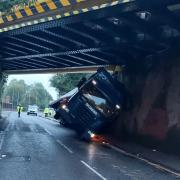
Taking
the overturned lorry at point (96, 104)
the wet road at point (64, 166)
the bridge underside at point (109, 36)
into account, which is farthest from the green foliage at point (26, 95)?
the wet road at point (64, 166)

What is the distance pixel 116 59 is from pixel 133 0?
1446 cm

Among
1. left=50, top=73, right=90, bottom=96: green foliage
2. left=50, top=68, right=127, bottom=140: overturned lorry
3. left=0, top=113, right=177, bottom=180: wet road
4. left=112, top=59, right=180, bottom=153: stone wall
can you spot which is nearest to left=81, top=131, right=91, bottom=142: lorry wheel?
left=50, top=68, right=127, bottom=140: overturned lorry

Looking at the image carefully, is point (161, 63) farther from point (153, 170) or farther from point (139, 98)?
point (153, 170)

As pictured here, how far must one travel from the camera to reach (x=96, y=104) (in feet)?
75.3

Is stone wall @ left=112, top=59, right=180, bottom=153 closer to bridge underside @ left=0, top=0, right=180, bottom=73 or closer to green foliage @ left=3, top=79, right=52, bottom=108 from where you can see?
bridge underside @ left=0, top=0, right=180, bottom=73

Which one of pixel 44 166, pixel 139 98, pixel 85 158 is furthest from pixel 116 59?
pixel 44 166

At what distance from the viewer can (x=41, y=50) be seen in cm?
2738

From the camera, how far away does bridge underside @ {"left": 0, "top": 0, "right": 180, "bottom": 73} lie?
16328 millimetres

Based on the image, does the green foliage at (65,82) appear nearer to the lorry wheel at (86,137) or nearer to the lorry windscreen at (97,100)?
the lorry wheel at (86,137)

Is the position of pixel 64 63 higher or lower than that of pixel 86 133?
higher

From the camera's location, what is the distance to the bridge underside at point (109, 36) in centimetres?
1633

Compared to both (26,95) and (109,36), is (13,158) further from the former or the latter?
(26,95)

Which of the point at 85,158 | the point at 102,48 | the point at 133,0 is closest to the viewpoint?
the point at 133,0

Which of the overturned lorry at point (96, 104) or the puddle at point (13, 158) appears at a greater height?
the overturned lorry at point (96, 104)
